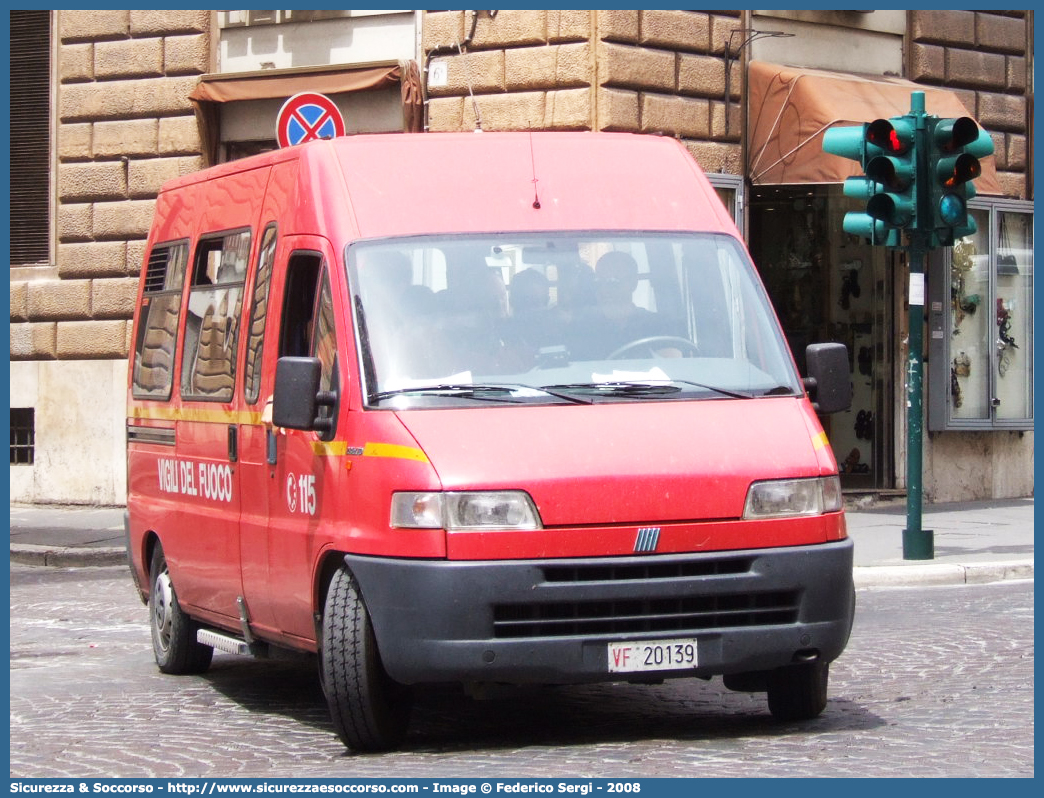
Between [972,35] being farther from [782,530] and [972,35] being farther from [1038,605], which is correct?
[782,530]

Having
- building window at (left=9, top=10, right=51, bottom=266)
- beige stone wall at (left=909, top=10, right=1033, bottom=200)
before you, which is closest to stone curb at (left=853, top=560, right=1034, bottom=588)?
beige stone wall at (left=909, top=10, right=1033, bottom=200)

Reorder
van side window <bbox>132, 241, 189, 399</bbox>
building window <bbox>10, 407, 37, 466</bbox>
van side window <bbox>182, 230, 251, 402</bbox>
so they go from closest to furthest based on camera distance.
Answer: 1. van side window <bbox>182, 230, 251, 402</bbox>
2. van side window <bbox>132, 241, 189, 399</bbox>
3. building window <bbox>10, 407, 37, 466</bbox>

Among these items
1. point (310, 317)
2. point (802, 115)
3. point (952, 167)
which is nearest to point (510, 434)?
point (310, 317)

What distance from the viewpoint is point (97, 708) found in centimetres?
864

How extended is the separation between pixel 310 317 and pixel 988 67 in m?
14.3

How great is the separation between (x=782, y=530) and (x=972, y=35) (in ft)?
48.2

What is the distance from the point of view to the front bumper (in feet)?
22.2

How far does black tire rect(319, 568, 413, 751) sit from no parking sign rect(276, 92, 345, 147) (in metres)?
8.12

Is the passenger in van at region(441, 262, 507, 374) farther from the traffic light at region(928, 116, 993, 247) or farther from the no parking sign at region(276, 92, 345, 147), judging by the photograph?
the no parking sign at region(276, 92, 345, 147)

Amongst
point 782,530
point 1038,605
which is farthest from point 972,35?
point 782,530

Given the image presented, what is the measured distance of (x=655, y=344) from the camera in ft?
25.1

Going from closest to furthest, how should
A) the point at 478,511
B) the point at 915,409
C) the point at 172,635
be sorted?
the point at 478,511 < the point at 172,635 < the point at 915,409

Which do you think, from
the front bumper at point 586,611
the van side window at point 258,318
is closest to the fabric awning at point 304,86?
the van side window at point 258,318

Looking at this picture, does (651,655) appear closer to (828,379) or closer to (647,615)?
(647,615)
